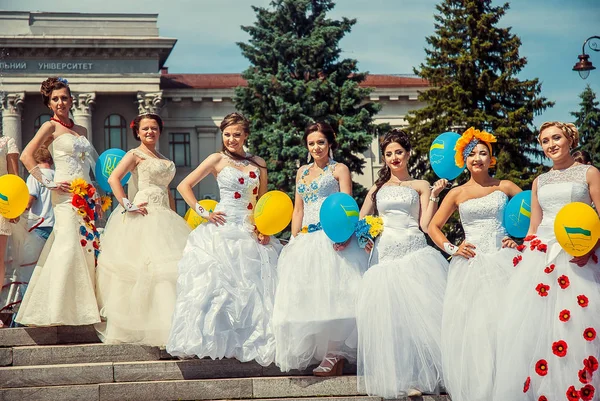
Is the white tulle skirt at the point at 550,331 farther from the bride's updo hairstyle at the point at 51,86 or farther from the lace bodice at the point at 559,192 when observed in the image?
the bride's updo hairstyle at the point at 51,86

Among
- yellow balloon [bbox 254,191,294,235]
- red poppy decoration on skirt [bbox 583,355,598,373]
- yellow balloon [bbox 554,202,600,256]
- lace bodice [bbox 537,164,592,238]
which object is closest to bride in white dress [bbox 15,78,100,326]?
yellow balloon [bbox 254,191,294,235]

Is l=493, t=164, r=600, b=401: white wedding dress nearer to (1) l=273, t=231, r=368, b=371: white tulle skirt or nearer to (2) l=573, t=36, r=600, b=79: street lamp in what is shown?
(1) l=273, t=231, r=368, b=371: white tulle skirt

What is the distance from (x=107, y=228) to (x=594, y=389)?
507 cm

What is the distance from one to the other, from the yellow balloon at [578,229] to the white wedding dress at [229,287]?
2.74 m

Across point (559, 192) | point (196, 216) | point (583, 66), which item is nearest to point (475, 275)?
point (559, 192)

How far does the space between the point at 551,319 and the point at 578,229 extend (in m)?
0.72

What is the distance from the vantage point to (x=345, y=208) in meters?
9.05

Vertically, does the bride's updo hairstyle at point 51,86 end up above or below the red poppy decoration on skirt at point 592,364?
above

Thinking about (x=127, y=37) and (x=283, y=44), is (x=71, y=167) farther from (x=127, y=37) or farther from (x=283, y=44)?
(x=127, y=37)

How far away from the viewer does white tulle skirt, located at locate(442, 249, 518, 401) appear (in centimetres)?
819

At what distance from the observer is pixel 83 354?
962cm

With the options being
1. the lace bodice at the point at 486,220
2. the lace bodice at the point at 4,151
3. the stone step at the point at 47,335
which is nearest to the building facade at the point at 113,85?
the lace bodice at the point at 4,151

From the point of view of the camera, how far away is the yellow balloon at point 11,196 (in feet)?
33.0

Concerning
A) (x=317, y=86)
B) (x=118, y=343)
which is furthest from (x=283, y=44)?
(x=118, y=343)
